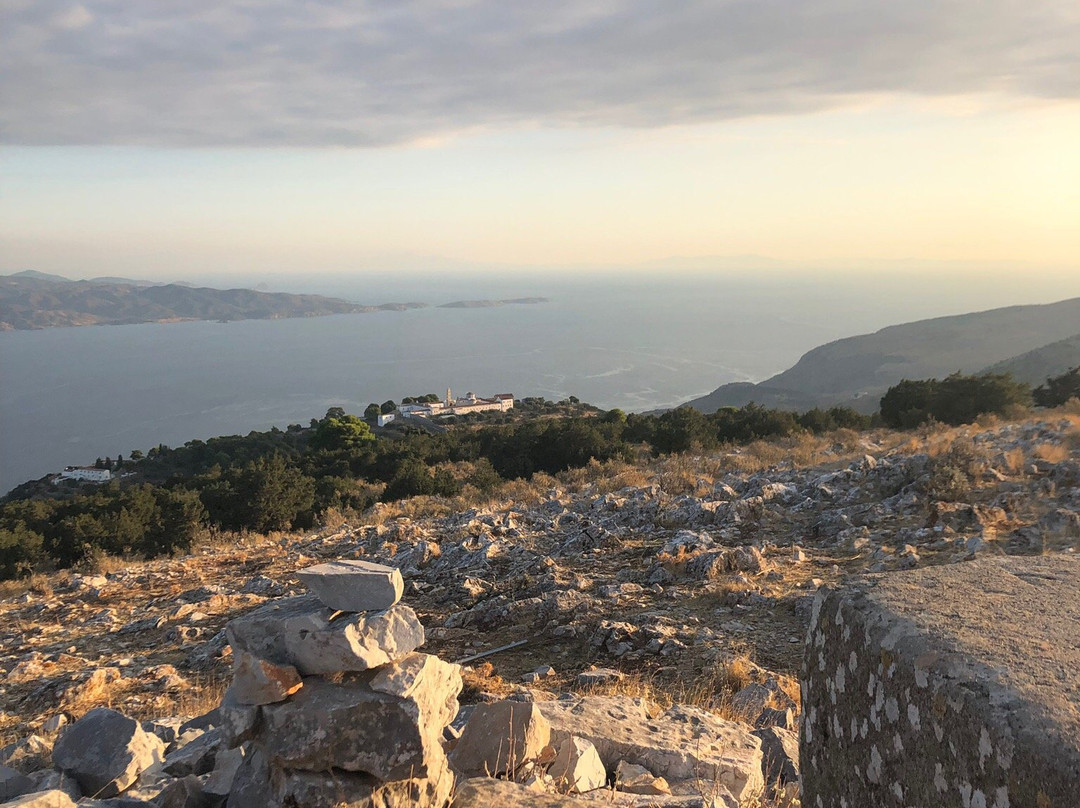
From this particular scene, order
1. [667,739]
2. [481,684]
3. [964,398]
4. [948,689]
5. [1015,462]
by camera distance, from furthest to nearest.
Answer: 1. [964,398]
2. [1015,462]
3. [481,684]
4. [667,739]
5. [948,689]

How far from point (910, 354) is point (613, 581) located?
104007 mm

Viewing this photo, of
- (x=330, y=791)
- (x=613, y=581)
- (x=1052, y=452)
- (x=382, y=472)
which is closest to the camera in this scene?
(x=330, y=791)

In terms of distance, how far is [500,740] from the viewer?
400 cm

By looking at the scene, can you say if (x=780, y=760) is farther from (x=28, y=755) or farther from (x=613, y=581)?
(x=28, y=755)

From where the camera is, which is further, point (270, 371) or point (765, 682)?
point (270, 371)

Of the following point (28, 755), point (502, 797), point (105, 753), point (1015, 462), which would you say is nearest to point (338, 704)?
point (502, 797)

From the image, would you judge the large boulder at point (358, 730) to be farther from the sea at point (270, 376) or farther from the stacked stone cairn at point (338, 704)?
the sea at point (270, 376)

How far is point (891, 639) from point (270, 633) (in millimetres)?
2719

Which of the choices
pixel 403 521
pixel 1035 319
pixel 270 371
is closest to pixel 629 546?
pixel 403 521

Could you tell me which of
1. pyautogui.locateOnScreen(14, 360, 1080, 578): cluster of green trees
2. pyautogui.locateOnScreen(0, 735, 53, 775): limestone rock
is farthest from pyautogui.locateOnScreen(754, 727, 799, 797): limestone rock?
pyautogui.locateOnScreen(14, 360, 1080, 578): cluster of green trees

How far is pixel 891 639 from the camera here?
242 centimetres

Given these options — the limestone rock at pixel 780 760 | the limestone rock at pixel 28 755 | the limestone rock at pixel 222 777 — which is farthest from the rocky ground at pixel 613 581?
the limestone rock at pixel 222 777

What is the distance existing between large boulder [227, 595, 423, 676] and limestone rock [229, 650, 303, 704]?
0.07 metres

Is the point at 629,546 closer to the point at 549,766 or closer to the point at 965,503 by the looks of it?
the point at 965,503
